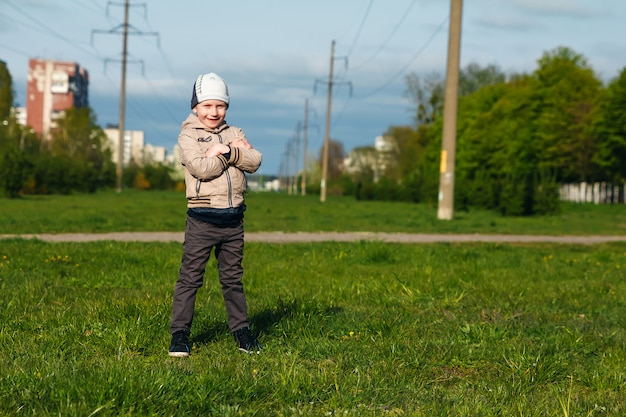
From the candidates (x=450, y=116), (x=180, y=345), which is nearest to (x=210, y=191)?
(x=180, y=345)

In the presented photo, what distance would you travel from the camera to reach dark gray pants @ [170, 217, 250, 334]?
5625 mm

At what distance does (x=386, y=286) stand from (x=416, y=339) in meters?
3.03

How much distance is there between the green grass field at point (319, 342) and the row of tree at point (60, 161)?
3675 centimetres

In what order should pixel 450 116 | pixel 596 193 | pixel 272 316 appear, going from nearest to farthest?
pixel 272 316 < pixel 450 116 < pixel 596 193

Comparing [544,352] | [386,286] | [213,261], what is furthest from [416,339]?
[213,261]

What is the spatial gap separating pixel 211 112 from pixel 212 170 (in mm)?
399

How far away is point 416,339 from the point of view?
641 cm

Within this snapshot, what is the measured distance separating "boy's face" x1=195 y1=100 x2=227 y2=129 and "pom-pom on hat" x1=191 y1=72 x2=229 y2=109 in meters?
0.03

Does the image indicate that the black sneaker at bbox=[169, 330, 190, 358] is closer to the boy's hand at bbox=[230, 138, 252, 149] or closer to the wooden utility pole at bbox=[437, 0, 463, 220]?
the boy's hand at bbox=[230, 138, 252, 149]

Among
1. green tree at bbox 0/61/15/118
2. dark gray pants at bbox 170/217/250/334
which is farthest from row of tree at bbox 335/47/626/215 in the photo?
dark gray pants at bbox 170/217/250/334

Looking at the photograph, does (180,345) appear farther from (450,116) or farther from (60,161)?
(60,161)

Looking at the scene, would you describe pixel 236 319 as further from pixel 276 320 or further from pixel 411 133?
pixel 411 133

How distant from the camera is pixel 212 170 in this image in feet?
17.7

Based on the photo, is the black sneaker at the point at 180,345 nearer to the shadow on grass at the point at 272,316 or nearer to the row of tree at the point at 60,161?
the shadow on grass at the point at 272,316
